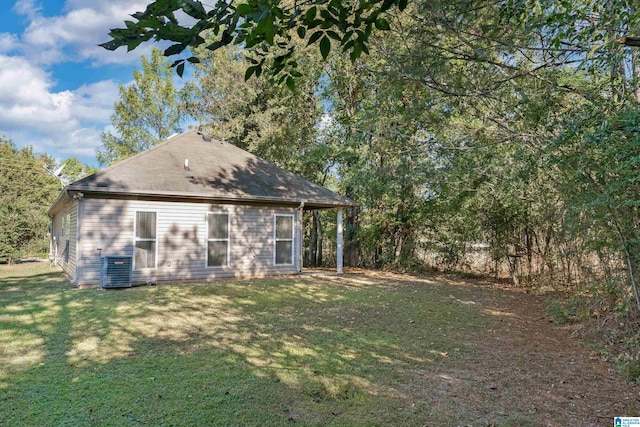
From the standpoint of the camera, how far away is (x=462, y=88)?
19.2 feet

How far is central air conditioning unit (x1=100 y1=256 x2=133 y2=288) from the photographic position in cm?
838

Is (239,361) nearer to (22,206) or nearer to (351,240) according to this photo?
(351,240)

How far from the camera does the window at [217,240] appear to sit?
10172 millimetres

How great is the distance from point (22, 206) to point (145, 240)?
12.4m

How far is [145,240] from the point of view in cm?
930

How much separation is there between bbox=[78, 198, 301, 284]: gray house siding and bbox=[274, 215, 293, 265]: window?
0.16m

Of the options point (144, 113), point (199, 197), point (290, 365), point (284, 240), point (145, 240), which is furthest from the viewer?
point (144, 113)

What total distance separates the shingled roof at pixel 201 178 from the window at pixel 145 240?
0.66 meters

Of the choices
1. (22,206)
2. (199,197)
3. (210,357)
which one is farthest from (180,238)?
(22,206)

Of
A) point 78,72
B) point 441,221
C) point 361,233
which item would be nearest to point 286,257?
point 361,233

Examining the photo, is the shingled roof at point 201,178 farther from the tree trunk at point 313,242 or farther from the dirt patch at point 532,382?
the dirt patch at point 532,382

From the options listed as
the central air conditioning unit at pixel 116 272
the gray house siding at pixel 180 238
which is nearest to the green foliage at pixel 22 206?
the gray house siding at pixel 180 238

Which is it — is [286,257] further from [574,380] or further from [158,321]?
[574,380]

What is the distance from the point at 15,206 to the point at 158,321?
16.0 m
